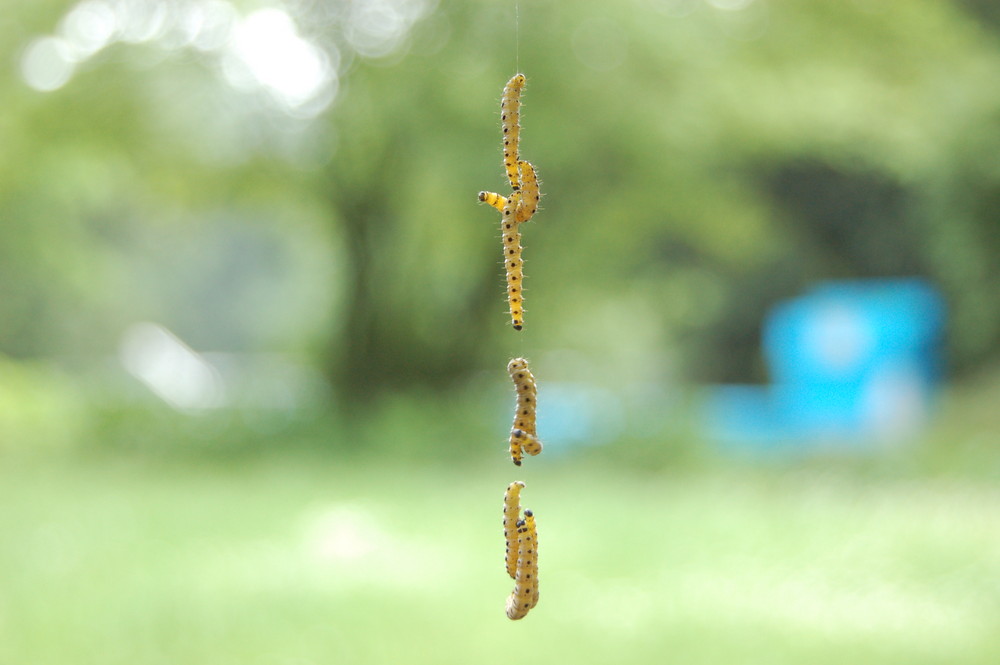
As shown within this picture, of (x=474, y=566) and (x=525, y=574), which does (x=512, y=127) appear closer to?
(x=525, y=574)

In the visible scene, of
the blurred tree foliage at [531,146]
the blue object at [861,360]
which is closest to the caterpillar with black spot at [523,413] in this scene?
the blurred tree foliage at [531,146]

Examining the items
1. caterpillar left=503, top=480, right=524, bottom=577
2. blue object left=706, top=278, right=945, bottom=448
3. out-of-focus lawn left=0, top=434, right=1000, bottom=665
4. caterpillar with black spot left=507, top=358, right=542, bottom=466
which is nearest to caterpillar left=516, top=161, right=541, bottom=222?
caterpillar with black spot left=507, top=358, right=542, bottom=466

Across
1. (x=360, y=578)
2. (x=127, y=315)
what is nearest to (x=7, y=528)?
(x=360, y=578)

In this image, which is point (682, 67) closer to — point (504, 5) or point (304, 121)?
point (504, 5)

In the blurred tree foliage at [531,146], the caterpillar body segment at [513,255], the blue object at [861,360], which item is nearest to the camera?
the caterpillar body segment at [513,255]

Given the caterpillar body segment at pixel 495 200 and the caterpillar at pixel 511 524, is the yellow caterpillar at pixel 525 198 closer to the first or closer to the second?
the caterpillar body segment at pixel 495 200
